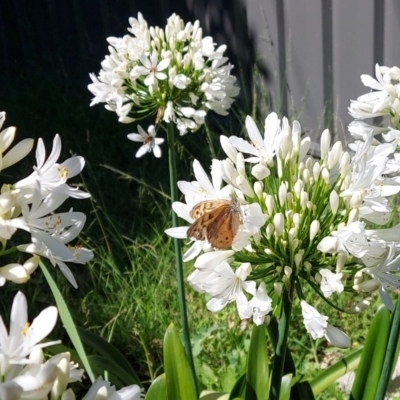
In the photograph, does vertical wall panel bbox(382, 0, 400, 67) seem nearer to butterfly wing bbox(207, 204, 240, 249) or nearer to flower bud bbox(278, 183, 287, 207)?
flower bud bbox(278, 183, 287, 207)

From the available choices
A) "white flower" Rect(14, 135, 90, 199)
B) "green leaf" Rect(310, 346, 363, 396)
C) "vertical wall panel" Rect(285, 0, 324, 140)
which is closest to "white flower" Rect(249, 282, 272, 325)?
"white flower" Rect(14, 135, 90, 199)

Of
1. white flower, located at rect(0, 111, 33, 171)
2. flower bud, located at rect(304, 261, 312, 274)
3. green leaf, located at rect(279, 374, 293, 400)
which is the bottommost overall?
green leaf, located at rect(279, 374, 293, 400)

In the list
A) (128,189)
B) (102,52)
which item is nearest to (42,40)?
(102,52)

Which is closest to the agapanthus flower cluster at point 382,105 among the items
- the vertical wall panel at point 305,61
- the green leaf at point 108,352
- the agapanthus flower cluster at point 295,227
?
the agapanthus flower cluster at point 295,227

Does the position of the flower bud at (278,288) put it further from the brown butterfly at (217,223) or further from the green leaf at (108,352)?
the green leaf at (108,352)

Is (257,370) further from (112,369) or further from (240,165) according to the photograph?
(240,165)

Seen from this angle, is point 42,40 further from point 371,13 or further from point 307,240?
point 307,240
